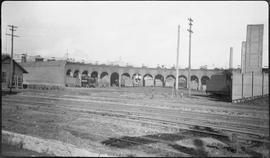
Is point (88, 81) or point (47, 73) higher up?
point (47, 73)

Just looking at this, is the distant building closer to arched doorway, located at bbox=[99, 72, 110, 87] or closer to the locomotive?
the locomotive

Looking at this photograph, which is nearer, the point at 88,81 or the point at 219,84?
the point at 219,84

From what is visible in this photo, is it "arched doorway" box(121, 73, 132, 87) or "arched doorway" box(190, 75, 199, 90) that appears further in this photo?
"arched doorway" box(121, 73, 132, 87)

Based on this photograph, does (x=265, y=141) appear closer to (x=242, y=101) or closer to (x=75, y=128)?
(x=75, y=128)

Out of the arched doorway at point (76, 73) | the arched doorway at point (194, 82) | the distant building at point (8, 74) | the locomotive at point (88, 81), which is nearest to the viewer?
the distant building at point (8, 74)

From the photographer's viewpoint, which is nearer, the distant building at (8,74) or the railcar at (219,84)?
the railcar at (219,84)

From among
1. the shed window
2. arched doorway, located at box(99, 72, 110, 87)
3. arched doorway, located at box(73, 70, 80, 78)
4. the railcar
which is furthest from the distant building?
the railcar

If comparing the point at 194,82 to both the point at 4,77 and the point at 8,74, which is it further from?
the point at 4,77

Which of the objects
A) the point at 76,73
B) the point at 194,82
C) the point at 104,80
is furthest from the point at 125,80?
the point at 194,82

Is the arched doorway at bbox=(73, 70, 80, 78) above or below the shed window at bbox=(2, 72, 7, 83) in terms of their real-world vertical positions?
above

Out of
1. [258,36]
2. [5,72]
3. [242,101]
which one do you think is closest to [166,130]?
[242,101]

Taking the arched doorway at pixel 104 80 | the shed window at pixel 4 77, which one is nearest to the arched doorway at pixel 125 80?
the arched doorway at pixel 104 80

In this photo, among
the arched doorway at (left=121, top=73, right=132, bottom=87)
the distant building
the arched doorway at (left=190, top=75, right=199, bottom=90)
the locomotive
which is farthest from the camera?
the arched doorway at (left=121, top=73, right=132, bottom=87)

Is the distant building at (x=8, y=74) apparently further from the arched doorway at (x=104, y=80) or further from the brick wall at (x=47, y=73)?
the arched doorway at (x=104, y=80)
